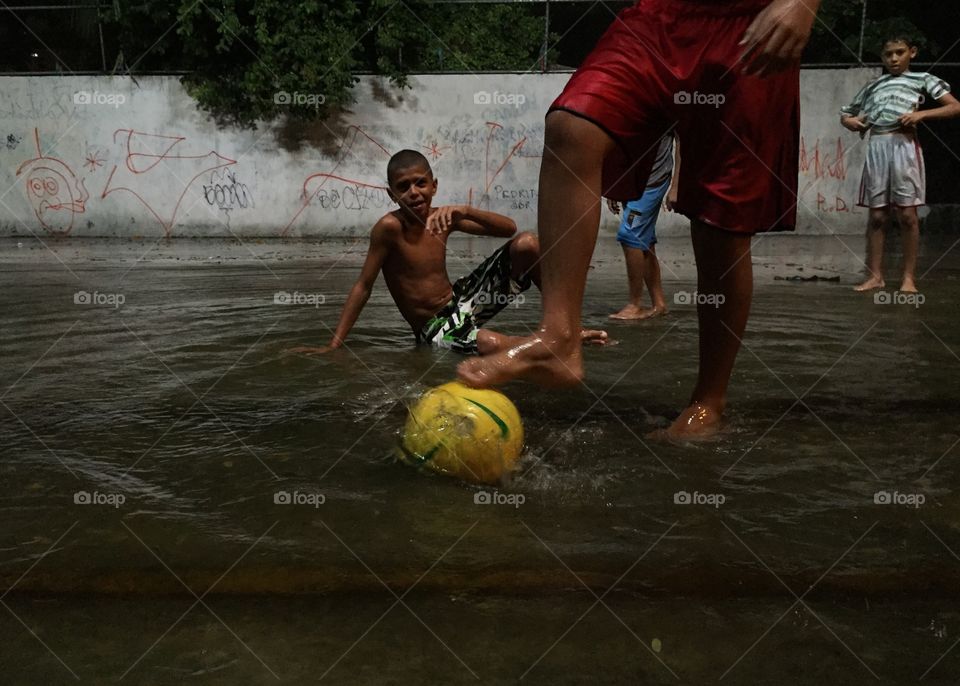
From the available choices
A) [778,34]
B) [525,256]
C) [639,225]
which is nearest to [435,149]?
[639,225]

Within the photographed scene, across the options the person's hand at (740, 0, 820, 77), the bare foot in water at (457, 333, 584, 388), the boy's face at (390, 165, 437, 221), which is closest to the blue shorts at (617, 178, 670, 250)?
the boy's face at (390, 165, 437, 221)

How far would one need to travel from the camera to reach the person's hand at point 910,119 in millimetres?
6207

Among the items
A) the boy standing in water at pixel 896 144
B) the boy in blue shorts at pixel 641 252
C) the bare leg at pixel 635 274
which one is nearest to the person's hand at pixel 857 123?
the boy standing in water at pixel 896 144

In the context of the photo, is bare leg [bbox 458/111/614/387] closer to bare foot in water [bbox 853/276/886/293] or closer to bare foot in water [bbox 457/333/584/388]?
bare foot in water [bbox 457/333/584/388]

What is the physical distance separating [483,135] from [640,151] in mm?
10764

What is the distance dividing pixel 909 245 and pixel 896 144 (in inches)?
32.8

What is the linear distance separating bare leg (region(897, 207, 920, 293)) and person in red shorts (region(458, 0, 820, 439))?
3.77 m

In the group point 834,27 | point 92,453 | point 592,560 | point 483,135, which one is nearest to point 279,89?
point 483,135

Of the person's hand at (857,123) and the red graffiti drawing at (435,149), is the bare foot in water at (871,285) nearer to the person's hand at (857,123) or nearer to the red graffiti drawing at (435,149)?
the person's hand at (857,123)

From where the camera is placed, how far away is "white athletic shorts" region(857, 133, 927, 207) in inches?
248

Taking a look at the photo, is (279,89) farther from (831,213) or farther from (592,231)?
(592,231)

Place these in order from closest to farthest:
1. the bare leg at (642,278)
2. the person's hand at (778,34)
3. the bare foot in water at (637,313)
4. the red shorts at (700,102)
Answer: the person's hand at (778,34)
the red shorts at (700,102)
the bare foot in water at (637,313)
the bare leg at (642,278)

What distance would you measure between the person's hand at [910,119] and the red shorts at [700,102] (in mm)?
4375

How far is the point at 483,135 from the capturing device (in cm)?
1295
